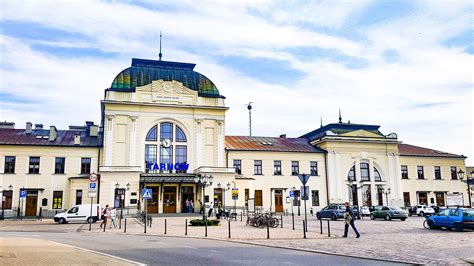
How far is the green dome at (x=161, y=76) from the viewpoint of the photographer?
47.4 m

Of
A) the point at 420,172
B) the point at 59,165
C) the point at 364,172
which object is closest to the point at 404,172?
the point at 420,172

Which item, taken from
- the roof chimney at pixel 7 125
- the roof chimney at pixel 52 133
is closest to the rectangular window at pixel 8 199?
the roof chimney at pixel 52 133

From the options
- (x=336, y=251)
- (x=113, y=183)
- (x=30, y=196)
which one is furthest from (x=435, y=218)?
(x=30, y=196)

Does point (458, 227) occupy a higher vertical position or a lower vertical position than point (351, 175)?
lower

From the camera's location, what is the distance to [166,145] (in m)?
47.4

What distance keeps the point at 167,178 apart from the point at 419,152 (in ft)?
122

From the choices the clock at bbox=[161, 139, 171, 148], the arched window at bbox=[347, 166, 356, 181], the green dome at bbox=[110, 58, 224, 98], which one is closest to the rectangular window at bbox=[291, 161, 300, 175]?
the arched window at bbox=[347, 166, 356, 181]

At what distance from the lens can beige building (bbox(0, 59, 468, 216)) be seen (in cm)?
4347

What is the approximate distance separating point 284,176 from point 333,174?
262 inches

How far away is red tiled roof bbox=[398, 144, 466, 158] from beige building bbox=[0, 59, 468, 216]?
0.36m

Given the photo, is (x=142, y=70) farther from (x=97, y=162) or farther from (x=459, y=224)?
(x=459, y=224)

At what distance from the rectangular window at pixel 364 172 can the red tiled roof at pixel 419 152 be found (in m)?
6.10

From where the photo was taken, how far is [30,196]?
43.1 metres

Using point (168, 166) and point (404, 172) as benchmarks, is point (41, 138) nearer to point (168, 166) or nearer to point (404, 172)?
point (168, 166)
